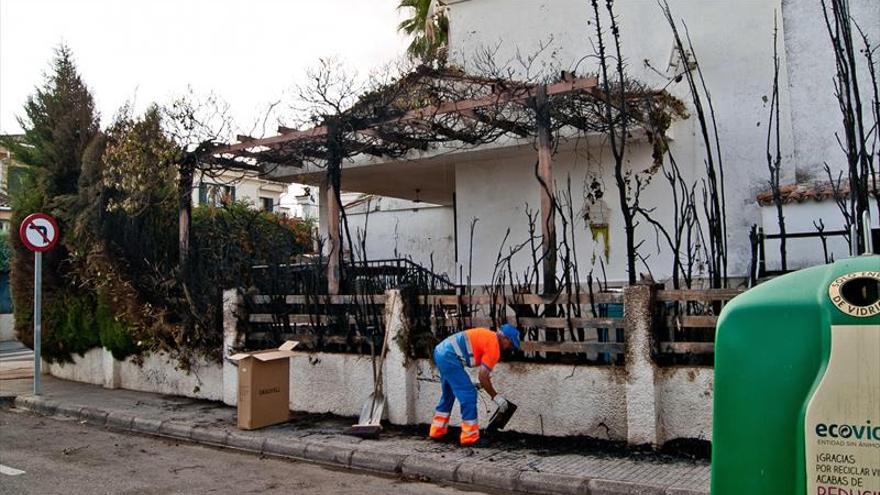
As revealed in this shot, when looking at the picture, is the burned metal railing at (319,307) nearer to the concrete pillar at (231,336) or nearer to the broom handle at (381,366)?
the concrete pillar at (231,336)

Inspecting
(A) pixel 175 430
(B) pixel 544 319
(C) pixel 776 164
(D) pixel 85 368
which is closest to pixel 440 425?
(B) pixel 544 319

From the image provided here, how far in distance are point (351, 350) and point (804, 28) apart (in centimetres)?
804

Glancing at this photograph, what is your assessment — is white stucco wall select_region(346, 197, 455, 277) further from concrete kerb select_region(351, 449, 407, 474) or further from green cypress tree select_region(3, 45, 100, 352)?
concrete kerb select_region(351, 449, 407, 474)

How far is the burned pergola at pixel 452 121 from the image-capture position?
30.4ft

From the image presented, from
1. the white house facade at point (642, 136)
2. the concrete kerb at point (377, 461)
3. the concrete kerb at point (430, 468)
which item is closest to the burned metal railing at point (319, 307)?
the concrete kerb at point (377, 461)

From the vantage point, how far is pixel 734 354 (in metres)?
2.68

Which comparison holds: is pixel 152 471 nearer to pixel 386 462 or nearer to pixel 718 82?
pixel 386 462

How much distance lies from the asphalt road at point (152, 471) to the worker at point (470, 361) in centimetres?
100

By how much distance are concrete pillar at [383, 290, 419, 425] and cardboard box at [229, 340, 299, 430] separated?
50.8 inches

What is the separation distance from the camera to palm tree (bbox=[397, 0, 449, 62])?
1647 cm

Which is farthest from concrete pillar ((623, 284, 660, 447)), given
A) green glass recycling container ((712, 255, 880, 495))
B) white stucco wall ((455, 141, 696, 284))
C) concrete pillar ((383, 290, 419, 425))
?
green glass recycling container ((712, 255, 880, 495))

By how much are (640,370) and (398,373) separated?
9.26 feet

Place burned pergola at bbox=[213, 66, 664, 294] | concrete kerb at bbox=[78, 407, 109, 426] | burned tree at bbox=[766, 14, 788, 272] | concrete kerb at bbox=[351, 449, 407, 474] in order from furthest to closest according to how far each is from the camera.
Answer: concrete kerb at bbox=[78, 407, 109, 426], burned pergola at bbox=[213, 66, 664, 294], burned tree at bbox=[766, 14, 788, 272], concrete kerb at bbox=[351, 449, 407, 474]

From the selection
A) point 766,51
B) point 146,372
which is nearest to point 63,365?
point 146,372
